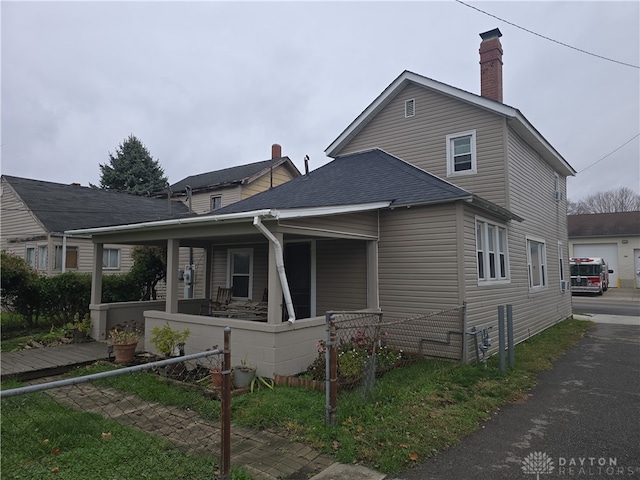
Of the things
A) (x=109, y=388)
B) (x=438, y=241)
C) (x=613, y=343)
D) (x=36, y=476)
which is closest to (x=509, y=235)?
(x=438, y=241)

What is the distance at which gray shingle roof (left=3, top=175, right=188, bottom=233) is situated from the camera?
16625 millimetres

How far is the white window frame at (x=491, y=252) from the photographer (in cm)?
840

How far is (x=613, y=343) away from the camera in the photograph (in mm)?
10305

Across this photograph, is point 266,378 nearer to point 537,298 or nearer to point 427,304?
point 427,304

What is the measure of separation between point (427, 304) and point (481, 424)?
344 cm

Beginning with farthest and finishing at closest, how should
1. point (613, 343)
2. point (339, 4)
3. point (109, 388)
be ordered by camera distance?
point (613, 343), point (339, 4), point (109, 388)

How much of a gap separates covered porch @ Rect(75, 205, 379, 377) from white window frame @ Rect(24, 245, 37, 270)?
30.8 ft

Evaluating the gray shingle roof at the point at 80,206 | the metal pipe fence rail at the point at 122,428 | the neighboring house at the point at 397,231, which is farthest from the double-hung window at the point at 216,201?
the metal pipe fence rail at the point at 122,428

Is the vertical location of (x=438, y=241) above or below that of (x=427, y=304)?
above

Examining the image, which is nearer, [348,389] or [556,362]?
[348,389]

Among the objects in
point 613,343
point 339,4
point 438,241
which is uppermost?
point 339,4

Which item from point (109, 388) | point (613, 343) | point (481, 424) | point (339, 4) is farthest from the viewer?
point (613, 343)

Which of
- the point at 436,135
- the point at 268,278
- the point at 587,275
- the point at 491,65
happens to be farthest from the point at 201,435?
the point at 587,275

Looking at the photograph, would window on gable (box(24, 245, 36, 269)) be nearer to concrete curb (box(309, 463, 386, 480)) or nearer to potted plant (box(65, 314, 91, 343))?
potted plant (box(65, 314, 91, 343))
